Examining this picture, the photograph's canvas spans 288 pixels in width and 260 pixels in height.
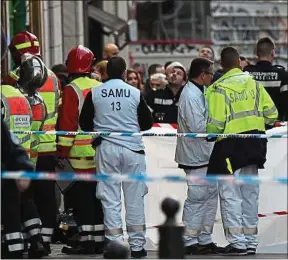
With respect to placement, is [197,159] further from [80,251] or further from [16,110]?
[16,110]

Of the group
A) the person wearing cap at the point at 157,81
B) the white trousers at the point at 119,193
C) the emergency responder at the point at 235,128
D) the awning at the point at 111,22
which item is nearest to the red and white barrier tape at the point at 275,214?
the emergency responder at the point at 235,128

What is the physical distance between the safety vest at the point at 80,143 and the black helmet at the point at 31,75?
1.54 ft

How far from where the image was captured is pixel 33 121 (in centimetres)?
1391

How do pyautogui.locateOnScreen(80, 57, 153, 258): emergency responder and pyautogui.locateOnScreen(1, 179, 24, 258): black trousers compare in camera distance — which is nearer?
pyautogui.locateOnScreen(1, 179, 24, 258): black trousers

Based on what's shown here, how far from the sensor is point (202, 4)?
54.6 m

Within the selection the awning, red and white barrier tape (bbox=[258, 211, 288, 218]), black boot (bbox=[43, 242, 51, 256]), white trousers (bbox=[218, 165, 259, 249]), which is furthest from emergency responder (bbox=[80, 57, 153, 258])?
the awning

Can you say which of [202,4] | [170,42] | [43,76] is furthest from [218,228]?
[202,4]

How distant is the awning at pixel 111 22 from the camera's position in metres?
34.0

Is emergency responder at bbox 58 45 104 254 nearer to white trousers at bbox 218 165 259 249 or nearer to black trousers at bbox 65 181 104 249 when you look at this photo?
black trousers at bbox 65 181 104 249

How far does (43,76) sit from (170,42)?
3256 cm

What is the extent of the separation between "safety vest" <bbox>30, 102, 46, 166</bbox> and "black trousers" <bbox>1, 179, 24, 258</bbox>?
1.71 m

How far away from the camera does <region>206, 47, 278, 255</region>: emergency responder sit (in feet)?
45.4

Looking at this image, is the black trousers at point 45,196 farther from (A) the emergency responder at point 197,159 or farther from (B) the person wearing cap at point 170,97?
(B) the person wearing cap at point 170,97

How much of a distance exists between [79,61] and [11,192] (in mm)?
3452
